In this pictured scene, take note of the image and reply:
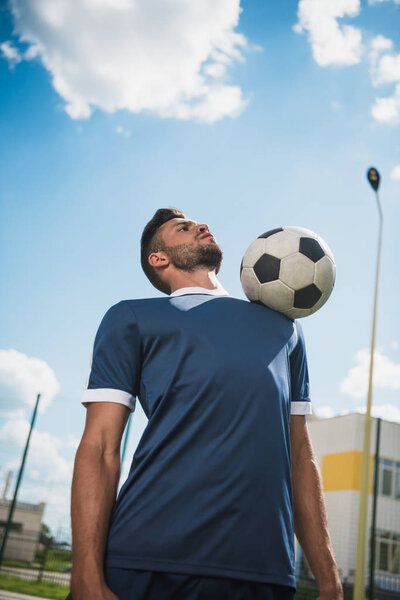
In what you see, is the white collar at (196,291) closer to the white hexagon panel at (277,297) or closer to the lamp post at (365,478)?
the white hexagon panel at (277,297)

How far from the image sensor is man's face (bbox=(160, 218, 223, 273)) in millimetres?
2262

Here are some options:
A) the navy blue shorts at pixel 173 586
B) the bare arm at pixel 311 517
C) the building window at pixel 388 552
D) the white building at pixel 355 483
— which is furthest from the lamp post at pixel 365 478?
the navy blue shorts at pixel 173 586

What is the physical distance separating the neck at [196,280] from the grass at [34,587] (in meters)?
10.1

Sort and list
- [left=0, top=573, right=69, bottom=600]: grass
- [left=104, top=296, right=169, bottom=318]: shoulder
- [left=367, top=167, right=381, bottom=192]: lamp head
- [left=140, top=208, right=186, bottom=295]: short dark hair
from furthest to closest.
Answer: [left=367, top=167, right=381, bottom=192]: lamp head
[left=0, top=573, right=69, bottom=600]: grass
[left=140, top=208, right=186, bottom=295]: short dark hair
[left=104, top=296, right=169, bottom=318]: shoulder

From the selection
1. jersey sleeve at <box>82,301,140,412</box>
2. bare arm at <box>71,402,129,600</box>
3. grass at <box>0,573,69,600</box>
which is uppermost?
jersey sleeve at <box>82,301,140,412</box>

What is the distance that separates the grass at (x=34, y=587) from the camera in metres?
10.4

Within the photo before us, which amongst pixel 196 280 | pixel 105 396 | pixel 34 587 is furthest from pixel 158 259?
pixel 34 587

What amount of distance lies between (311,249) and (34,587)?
12.0m

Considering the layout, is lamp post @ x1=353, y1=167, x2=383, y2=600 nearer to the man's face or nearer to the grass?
the grass

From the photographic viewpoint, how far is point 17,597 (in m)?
9.27

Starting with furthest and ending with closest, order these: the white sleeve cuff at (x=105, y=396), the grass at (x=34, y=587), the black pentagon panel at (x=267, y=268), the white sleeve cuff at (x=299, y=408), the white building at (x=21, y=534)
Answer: the white building at (x=21, y=534) → the grass at (x=34, y=587) → the black pentagon panel at (x=267, y=268) → the white sleeve cuff at (x=299, y=408) → the white sleeve cuff at (x=105, y=396)

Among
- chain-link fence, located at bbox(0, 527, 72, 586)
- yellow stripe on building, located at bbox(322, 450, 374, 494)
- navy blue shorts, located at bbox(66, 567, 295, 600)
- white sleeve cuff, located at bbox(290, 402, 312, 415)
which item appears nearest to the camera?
navy blue shorts, located at bbox(66, 567, 295, 600)

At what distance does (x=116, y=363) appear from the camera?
1.75m

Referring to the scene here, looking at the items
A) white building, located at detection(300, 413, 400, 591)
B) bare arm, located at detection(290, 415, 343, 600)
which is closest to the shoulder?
bare arm, located at detection(290, 415, 343, 600)
